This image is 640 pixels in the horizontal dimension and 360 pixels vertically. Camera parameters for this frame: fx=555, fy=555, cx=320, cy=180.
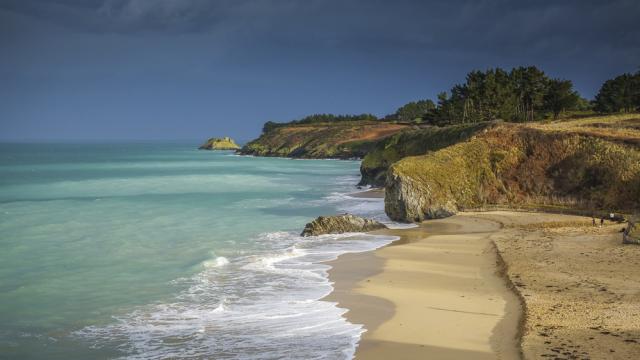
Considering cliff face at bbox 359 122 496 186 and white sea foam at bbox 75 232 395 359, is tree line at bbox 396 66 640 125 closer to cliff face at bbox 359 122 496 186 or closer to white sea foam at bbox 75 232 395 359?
cliff face at bbox 359 122 496 186

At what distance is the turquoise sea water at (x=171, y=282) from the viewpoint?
14.7 metres

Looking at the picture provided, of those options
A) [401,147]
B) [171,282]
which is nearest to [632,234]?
[171,282]

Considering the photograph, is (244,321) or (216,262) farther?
(216,262)

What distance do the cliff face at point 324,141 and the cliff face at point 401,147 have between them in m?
73.4

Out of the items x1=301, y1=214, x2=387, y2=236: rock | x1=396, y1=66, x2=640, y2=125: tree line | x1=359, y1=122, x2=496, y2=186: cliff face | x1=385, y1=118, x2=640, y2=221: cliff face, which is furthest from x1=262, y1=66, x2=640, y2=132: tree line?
x1=301, y1=214, x2=387, y2=236: rock

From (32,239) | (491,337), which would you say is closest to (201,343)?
(491,337)

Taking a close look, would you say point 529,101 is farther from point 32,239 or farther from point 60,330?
point 60,330

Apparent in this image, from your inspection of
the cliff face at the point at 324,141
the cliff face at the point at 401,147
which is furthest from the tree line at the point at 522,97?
the cliff face at the point at 324,141

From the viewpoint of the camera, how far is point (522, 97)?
92.7m

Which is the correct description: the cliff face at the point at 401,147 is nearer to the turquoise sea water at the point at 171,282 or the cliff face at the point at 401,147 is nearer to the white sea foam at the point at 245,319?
the turquoise sea water at the point at 171,282

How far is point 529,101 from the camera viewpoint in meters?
94.0

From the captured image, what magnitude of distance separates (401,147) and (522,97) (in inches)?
1522

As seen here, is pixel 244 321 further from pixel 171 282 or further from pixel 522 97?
pixel 522 97

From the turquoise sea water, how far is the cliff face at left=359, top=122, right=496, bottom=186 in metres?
12.8
